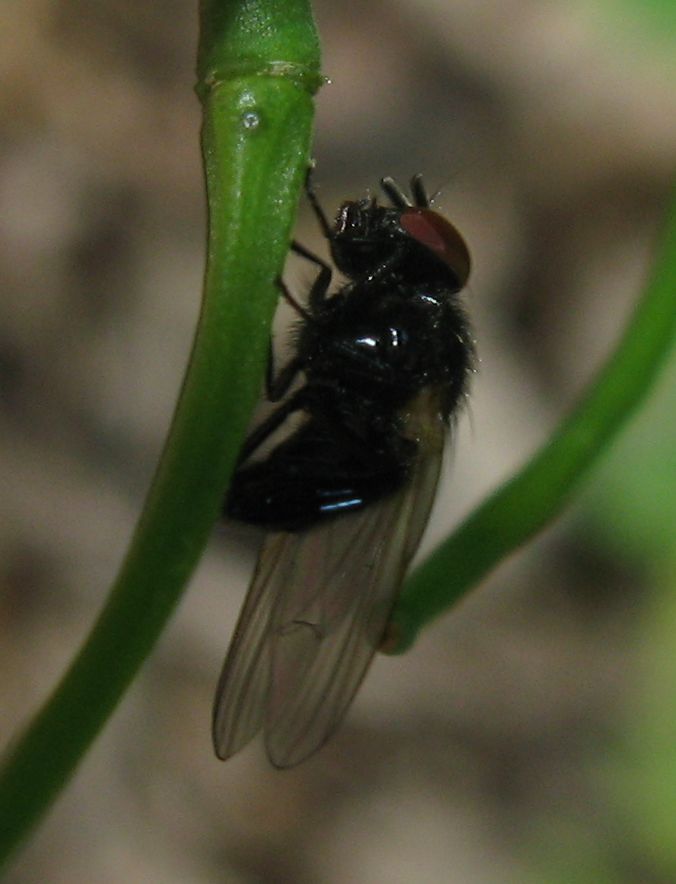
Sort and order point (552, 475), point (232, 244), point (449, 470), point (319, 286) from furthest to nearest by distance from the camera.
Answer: point (449, 470), point (319, 286), point (552, 475), point (232, 244)

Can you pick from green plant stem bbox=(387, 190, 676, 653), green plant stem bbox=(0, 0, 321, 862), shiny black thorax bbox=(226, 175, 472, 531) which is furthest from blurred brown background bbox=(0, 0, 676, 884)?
green plant stem bbox=(0, 0, 321, 862)

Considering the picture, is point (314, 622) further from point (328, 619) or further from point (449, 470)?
point (449, 470)

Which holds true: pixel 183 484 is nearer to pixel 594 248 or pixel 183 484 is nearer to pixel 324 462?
pixel 324 462

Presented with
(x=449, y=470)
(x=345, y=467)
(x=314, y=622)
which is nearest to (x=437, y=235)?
(x=345, y=467)

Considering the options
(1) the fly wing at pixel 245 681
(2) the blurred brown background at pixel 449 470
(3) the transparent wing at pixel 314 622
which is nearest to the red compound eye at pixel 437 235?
(3) the transparent wing at pixel 314 622

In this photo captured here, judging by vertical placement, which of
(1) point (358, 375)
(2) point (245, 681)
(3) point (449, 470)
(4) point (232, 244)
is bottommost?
(3) point (449, 470)

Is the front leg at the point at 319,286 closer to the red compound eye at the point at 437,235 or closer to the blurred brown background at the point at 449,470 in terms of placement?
the red compound eye at the point at 437,235

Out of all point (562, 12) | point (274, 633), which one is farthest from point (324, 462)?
point (562, 12)
